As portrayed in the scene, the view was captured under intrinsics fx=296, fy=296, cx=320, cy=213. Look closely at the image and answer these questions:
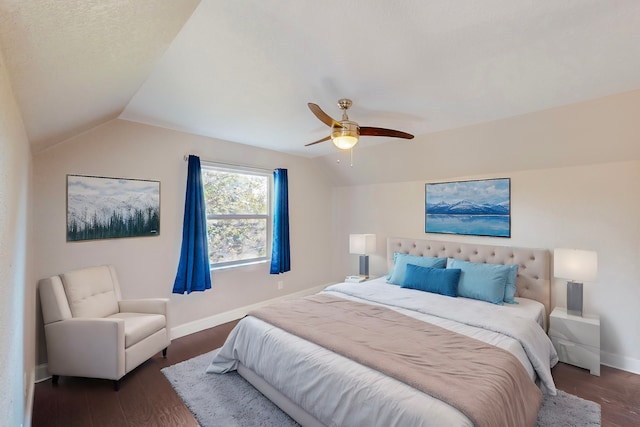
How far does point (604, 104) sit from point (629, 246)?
137 cm

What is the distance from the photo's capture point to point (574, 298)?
2875 millimetres

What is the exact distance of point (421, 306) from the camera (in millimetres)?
2861

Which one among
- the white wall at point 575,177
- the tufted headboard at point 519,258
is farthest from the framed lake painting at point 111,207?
the tufted headboard at point 519,258

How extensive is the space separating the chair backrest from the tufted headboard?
3.71 meters

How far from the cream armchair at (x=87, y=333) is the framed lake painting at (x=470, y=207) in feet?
11.8

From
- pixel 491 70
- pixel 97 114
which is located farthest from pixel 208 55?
pixel 491 70

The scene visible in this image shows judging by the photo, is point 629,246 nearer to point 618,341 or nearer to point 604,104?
point 618,341

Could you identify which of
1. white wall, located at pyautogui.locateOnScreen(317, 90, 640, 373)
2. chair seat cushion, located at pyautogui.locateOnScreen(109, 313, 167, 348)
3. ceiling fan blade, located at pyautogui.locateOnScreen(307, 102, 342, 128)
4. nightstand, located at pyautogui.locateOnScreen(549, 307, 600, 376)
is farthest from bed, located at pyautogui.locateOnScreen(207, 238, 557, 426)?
ceiling fan blade, located at pyautogui.locateOnScreen(307, 102, 342, 128)

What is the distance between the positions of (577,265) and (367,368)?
2384 millimetres

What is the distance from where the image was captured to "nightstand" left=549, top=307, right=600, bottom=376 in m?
2.69

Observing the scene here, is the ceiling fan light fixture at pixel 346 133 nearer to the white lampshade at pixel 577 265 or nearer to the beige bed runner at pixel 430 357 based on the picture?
the beige bed runner at pixel 430 357

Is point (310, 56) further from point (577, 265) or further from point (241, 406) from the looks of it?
point (577, 265)

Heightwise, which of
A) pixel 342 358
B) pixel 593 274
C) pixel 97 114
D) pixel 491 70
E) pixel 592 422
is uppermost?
pixel 491 70

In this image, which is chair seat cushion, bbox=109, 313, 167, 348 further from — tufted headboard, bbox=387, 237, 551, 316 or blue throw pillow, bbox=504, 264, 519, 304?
blue throw pillow, bbox=504, 264, 519, 304
